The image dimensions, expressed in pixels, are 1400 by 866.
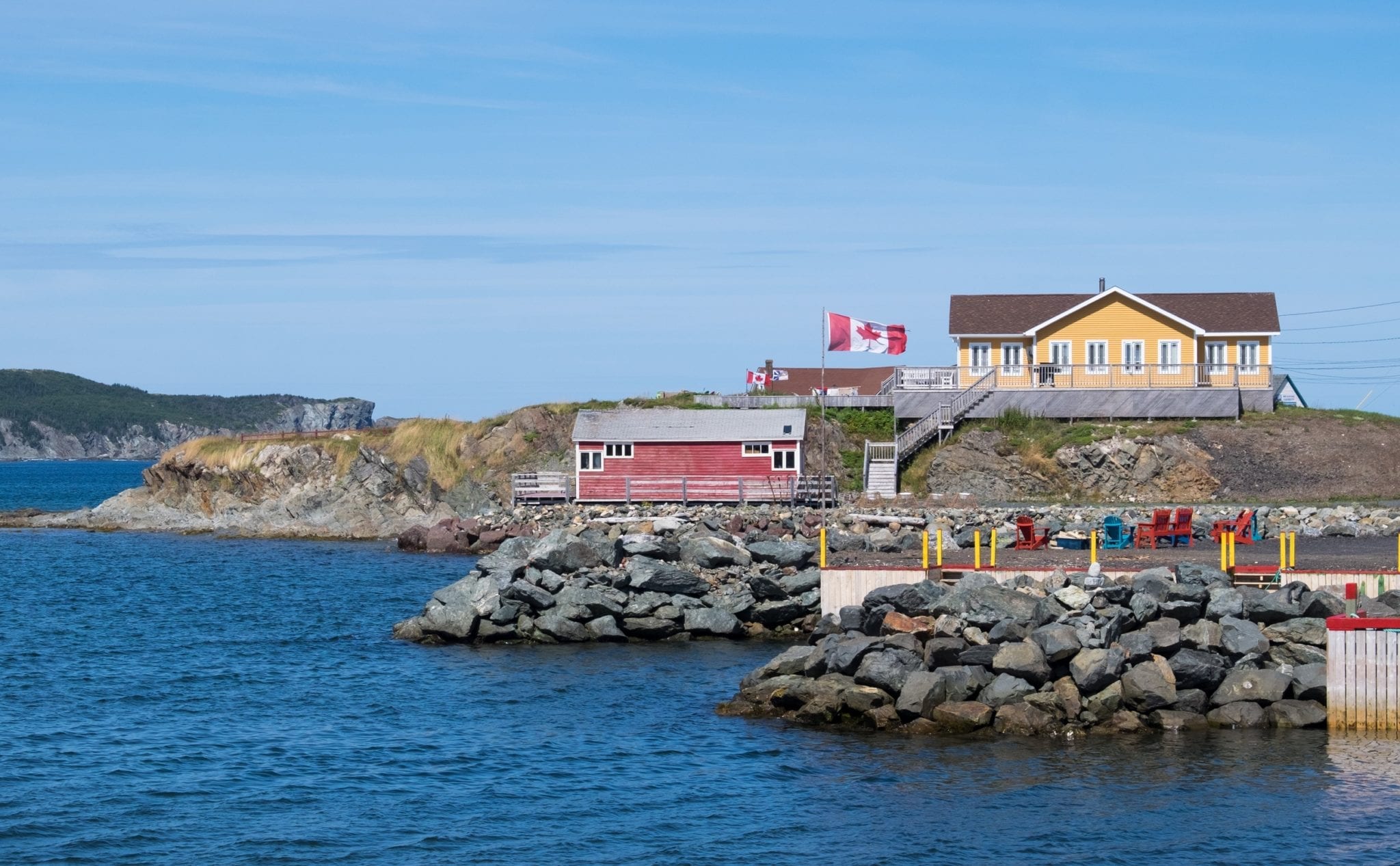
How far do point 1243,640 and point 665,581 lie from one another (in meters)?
13.4

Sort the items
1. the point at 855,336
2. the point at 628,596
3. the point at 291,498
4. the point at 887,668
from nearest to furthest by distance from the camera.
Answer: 1. the point at 887,668
2. the point at 628,596
3. the point at 855,336
4. the point at 291,498

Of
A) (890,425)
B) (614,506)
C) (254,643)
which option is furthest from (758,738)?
(890,425)

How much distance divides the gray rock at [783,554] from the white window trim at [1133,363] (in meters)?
25.3

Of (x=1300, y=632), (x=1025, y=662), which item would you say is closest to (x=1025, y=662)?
(x=1025, y=662)

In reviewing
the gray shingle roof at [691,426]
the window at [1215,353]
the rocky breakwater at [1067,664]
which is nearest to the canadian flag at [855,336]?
the gray shingle roof at [691,426]

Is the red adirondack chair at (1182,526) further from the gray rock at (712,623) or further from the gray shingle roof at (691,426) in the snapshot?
the gray shingle roof at (691,426)

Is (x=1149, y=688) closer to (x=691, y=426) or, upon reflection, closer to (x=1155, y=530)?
(x=1155, y=530)

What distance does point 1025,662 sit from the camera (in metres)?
23.7

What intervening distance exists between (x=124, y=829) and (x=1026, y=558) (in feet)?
62.2

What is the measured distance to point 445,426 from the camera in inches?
2539

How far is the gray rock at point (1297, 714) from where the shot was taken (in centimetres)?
2314

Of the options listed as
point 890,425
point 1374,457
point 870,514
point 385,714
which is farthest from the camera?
point 890,425

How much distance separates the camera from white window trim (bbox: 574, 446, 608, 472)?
54812 mm

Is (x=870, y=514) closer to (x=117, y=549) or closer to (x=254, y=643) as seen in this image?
(x=254, y=643)
